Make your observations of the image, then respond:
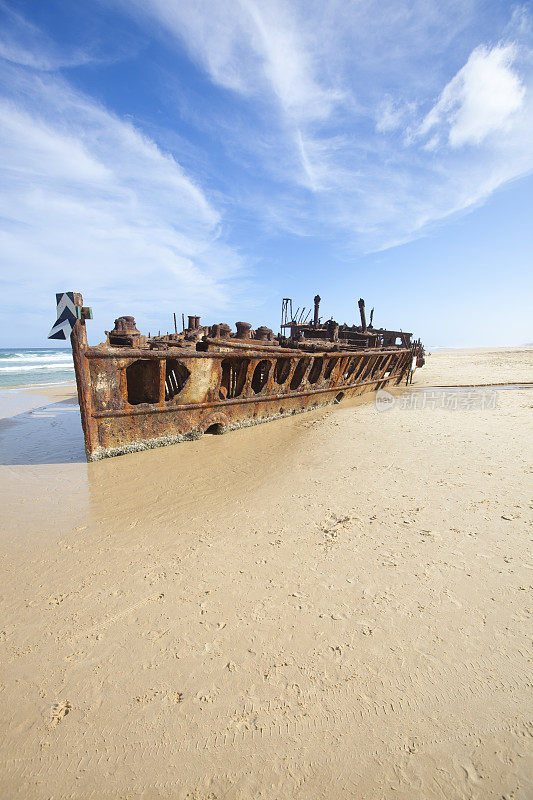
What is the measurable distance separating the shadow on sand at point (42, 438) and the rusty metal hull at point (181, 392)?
2.83 feet

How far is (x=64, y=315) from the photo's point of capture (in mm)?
4980

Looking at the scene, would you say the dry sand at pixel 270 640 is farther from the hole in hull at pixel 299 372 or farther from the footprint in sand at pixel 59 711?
the hole in hull at pixel 299 372

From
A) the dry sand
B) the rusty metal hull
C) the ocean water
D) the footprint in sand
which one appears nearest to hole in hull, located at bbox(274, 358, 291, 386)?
the rusty metal hull

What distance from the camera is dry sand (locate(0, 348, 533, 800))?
1413mm

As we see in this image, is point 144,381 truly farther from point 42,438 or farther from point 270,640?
point 270,640

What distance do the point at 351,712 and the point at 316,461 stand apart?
3.48 meters

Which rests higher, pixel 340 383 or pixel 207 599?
pixel 340 383

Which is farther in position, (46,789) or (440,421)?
(440,421)

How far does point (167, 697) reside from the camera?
1.69 metres

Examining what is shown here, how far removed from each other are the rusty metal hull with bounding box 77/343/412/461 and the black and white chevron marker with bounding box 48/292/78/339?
432 mm

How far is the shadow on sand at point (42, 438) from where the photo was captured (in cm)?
556

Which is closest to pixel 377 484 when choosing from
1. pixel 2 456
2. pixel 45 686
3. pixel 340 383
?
pixel 45 686

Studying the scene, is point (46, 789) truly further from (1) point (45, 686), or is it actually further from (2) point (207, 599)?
(2) point (207, 599)

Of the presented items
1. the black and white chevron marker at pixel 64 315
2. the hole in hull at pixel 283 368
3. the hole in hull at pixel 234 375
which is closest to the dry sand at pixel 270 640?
the black and white chevron marker at pixel 64 315
